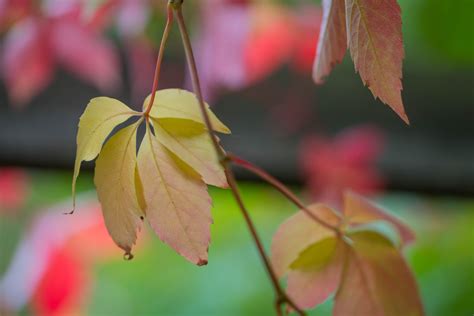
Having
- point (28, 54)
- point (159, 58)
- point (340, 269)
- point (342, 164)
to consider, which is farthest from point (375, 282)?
point (342, 164)

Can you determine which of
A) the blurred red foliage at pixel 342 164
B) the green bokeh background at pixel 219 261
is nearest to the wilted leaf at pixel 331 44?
the blurred red foliage at pixel 342 164

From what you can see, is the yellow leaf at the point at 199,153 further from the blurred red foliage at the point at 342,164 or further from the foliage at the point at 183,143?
the blurred red foliage at the point at 342,164

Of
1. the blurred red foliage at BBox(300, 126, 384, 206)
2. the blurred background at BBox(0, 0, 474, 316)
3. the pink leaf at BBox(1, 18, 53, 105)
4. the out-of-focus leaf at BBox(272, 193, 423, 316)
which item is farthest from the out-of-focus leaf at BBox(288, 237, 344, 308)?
the blurred red foliage at BBox(300, 126, 384, 206)

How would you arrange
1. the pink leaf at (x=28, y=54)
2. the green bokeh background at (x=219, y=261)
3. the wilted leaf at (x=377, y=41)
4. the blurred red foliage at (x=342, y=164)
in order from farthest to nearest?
the green bokeh background at (x=219, y=261)
the blurred red foliage at (x=342, y=164)
the pink leaf at (x=28, y=54)
the wilted leaf at (x=377, y=41)

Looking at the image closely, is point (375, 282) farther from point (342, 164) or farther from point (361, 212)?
point (342, 164)

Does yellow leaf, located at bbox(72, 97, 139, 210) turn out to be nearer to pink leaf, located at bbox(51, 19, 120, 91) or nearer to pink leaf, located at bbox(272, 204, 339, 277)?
pink leaf, located at bbox(272, 204, 339, 277)

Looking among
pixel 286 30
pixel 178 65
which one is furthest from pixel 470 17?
pixel 178 65
